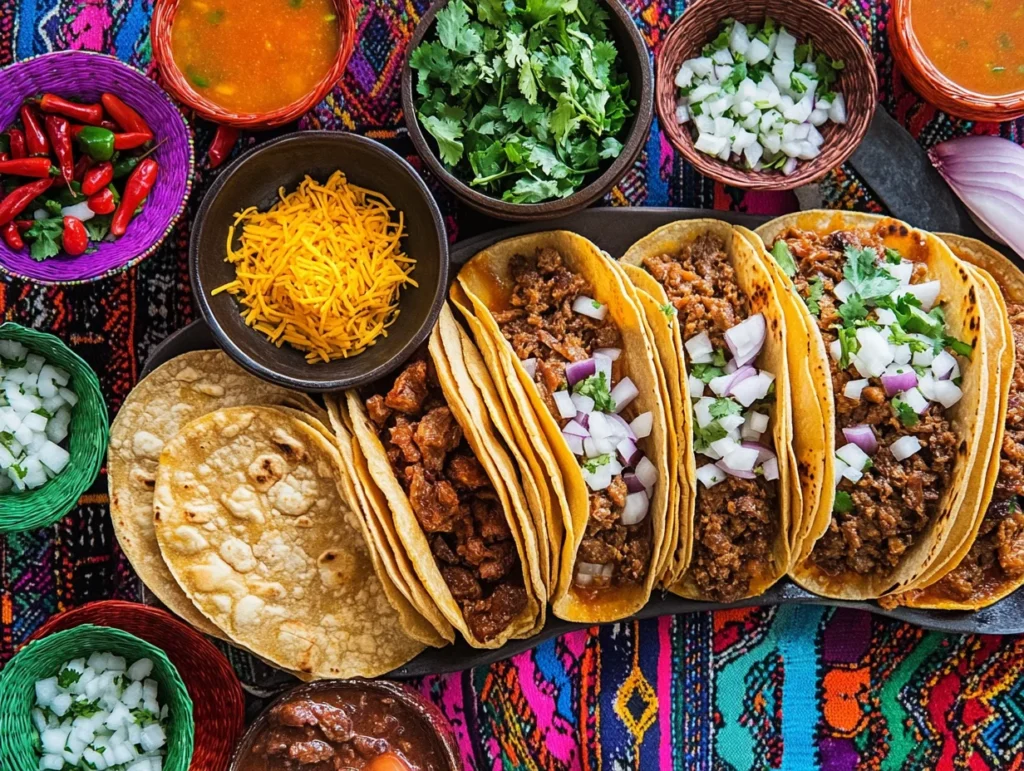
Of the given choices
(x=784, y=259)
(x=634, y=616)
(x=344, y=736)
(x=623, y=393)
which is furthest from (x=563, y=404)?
(x=344, y=736)

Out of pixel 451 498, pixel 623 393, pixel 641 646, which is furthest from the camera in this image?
pixel 641 646

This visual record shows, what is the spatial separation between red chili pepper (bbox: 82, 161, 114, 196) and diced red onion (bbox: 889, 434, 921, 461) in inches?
105

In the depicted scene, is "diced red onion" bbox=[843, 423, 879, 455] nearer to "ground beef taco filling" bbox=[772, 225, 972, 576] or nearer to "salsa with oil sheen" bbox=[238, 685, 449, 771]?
"ground beef taco filling" bbox=[772, 225, 972, 576]

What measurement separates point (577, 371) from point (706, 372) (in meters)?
0.42

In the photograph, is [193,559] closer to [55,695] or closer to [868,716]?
[55,695]

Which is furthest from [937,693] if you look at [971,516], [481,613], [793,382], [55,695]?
[55,695]

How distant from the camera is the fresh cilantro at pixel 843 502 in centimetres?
315

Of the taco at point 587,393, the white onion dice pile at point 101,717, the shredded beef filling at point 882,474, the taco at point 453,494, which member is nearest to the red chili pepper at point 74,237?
the taco at point 453,494

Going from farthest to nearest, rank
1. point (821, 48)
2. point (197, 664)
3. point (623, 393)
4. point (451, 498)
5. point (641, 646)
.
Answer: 1. point (641, 646)
2. point (821, 48)
3. point (197, 664)
4. point (623, 393)
5. point (451, 498)

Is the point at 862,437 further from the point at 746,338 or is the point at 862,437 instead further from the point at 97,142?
the point at 97,142

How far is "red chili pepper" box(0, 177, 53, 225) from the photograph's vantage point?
3062mm

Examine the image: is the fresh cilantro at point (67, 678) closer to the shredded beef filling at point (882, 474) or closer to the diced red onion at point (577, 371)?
the diced red onion at point (577, 371)

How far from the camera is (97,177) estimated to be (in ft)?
10.3

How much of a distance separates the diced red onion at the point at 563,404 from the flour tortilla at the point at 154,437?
2.53 ft
